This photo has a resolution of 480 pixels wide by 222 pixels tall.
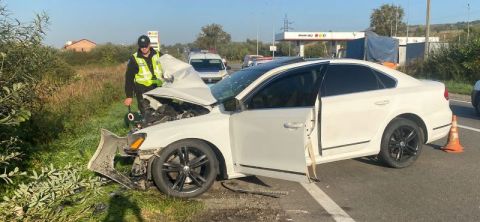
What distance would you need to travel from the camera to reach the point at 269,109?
5.63 meters

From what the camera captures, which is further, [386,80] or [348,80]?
[386,80]

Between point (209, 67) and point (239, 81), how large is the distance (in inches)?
524

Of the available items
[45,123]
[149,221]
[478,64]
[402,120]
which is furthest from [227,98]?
[478,64]

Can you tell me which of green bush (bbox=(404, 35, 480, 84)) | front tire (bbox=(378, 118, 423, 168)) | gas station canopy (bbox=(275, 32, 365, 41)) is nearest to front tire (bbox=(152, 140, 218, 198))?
front tire (bbox=(378, 118, 423, 168))

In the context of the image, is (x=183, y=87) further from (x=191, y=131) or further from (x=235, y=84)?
(x=191, y=131)

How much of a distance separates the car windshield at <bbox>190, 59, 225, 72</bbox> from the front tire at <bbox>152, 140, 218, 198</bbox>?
45.6ft

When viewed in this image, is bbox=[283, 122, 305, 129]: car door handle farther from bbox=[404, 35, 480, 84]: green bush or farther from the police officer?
bbox=[404, 35, 480, 84]: green bush

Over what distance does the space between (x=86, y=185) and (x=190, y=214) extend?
1.41 m

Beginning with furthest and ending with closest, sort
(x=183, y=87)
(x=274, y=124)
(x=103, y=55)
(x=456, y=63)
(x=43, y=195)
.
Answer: (x=103, y=55) < (x=456, y=63) < (x=183, y=87) < (x=274, y=124) < (x=43, y=195)

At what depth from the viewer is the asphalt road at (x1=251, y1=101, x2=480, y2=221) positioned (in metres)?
5.00

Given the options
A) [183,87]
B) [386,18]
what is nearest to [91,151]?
[183,87]

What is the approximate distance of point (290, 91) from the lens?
231 inches

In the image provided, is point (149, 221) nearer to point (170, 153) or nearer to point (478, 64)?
point (170, 153)

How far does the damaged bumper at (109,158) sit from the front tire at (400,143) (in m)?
3.31
